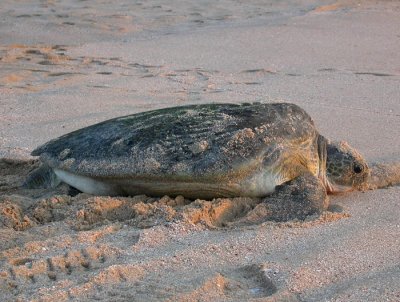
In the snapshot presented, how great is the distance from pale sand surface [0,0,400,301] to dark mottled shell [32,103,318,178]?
0.17 metres

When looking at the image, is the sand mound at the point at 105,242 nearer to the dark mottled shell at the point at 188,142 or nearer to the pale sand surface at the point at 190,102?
the pale sand surface at the point at 190,102

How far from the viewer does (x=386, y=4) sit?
967 cm

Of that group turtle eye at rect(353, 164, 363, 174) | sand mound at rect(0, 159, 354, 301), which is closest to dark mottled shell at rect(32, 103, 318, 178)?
sand mound at rect(0, 159, 354, 301)

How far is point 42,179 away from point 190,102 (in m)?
1.84

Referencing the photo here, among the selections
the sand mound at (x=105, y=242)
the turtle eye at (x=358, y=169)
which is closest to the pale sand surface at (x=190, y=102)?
the sand mound at (x=105, y=242)

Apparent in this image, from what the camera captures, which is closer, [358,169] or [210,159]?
[210,159]

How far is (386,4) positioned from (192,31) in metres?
3.18

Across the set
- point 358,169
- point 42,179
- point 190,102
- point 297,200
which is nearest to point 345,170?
point 358,169

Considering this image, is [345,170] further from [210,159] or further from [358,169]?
[210,159]

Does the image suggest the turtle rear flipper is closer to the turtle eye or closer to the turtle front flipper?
the turtle front flipper

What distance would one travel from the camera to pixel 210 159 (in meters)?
3.22

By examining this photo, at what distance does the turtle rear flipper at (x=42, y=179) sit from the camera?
360 centimetres

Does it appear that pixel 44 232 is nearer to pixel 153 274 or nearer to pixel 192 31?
pixel 153 274

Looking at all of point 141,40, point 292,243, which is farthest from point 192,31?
point 292,243
